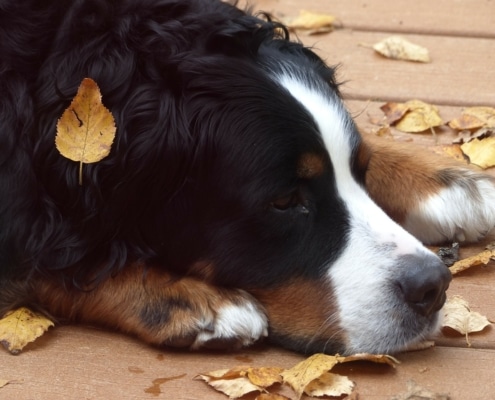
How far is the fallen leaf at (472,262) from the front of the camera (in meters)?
3.66

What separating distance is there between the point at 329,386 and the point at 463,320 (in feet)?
1.76

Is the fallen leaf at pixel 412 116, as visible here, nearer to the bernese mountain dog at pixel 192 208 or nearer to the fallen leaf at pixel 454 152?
the fallen leaf at pixel 454 152

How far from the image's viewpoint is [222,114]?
3.23 meters

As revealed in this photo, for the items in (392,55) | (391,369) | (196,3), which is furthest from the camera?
(392,55)

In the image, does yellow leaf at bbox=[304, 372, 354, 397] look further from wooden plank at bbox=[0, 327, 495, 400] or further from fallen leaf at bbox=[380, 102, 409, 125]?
fallen leaf at bbox=[380, 102, 409, 125]

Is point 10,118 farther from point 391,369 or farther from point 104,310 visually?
point 391,369

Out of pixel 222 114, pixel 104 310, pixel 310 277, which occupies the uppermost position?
pixel 222 114

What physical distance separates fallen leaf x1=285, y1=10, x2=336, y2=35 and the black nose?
8.09 feet

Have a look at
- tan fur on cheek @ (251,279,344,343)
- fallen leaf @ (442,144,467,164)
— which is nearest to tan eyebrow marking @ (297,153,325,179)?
tan fur on cheek @ (251,279,344,343)

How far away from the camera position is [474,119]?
4.54 metres

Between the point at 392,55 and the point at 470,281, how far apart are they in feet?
5.92

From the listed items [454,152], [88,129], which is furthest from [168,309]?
[454,152]

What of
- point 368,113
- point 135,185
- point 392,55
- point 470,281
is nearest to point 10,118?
point 135,185

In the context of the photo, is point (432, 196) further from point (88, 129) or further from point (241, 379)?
Result: point (88, 129)
